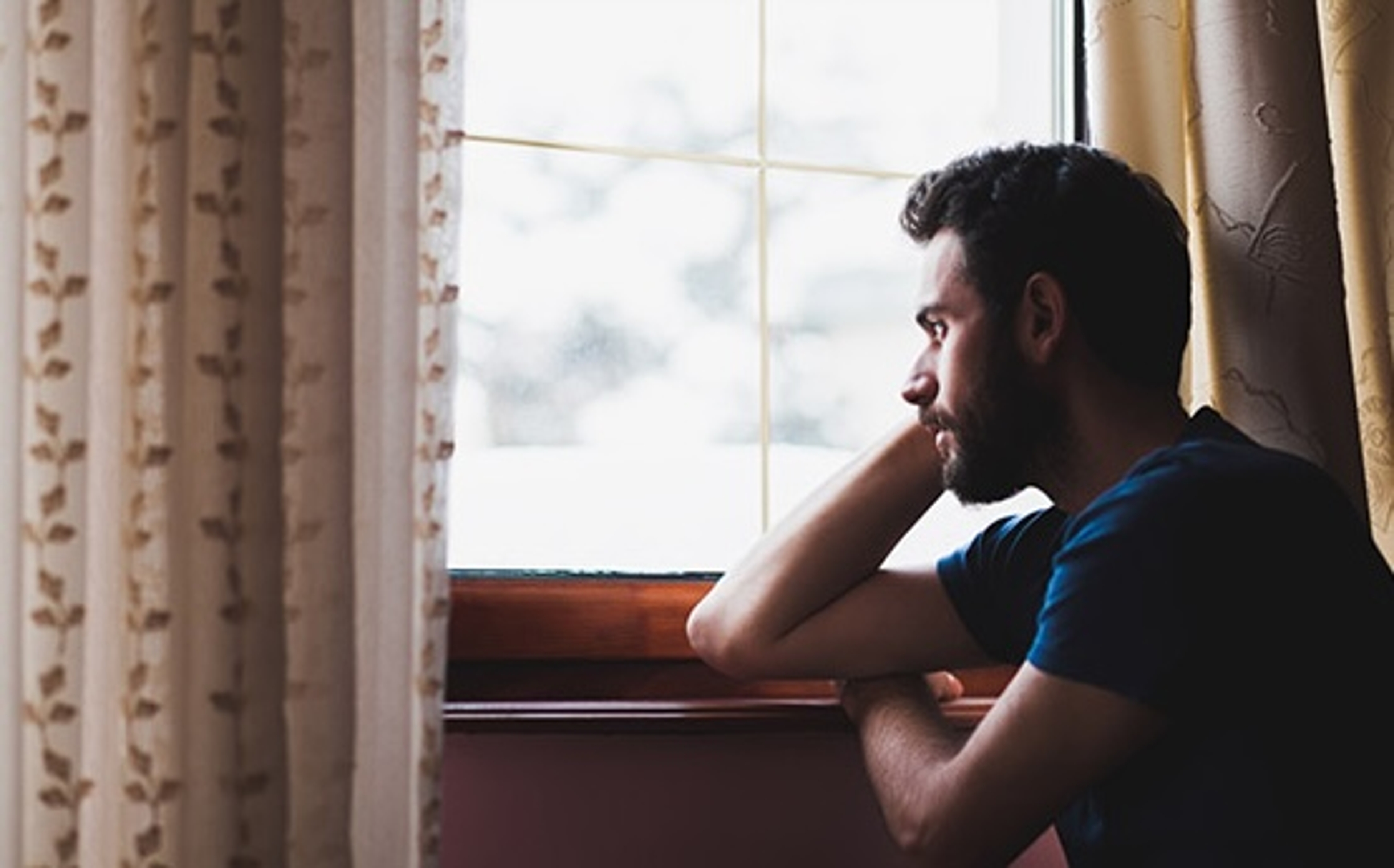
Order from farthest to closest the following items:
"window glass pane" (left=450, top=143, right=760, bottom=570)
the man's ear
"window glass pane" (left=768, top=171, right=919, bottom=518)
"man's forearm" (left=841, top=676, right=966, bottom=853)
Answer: "window glass pane" (left=768, top=171, right=919, bottom=518)
"window glass pane" (left=450, top=143, right=760, bottom=570)
the man's ear
"man's forearm" (left=841, top=676, right=966, bottom=853)

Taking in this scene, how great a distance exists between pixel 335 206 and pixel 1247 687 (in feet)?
3.04

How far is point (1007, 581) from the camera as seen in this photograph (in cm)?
180

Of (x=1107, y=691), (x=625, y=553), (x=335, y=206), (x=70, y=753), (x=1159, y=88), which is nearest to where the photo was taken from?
(x=1107, y=691)

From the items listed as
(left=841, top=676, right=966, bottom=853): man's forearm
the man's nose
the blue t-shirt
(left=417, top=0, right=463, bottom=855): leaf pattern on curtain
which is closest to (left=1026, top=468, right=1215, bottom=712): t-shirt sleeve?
the blue t-shirt

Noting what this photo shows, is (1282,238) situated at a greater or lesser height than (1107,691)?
greater

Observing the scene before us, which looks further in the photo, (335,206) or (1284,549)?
(335,206)

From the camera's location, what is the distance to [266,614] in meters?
1.63

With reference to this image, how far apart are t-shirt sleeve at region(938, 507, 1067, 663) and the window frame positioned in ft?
0.53

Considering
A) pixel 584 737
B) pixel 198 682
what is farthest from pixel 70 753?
pixel 584 737

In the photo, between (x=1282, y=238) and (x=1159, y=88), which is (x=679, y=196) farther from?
(x=1282, y=238)

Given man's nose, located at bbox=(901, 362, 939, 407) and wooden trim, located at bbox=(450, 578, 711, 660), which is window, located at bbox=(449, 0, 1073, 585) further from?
man's nose, located at bbox=(901, 362, 939, 407)

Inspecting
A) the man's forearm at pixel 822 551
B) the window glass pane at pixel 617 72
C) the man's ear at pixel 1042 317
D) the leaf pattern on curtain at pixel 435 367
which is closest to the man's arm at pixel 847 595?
the man's forearm at pixel 822 551

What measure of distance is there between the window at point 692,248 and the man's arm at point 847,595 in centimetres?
28

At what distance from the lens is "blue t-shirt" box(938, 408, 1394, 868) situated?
1.42 m
